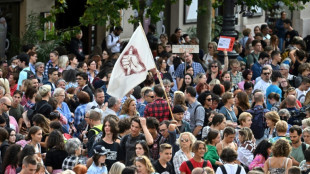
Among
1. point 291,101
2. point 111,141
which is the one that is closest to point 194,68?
point 291,101

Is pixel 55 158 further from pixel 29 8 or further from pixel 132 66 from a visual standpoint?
pixel 29 8

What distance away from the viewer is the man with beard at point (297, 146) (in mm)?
14188

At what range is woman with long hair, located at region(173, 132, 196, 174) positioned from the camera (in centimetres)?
1355

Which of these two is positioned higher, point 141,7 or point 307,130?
point 141,7

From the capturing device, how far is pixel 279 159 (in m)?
13.5

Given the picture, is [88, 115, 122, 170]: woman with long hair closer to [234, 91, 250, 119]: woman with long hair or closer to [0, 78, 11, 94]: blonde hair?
[234, 91, 250, 119]: woman with long hair

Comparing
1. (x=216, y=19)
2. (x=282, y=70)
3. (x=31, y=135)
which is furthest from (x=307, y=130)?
(x=216, y=19)

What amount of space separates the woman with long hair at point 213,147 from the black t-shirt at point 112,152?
129cm

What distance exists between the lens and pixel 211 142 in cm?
1430

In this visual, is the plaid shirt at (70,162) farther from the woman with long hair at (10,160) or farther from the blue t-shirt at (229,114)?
the blue t-shirt at (229,114)

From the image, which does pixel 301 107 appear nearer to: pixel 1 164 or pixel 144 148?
pixel 144 148

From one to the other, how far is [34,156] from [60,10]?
11.4 meters

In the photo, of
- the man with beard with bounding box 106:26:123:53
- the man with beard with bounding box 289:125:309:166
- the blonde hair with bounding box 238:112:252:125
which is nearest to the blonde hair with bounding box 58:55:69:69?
the man with beard with bounding box 106:26:123:53

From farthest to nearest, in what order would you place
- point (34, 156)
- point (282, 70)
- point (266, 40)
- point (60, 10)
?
1. point (266, 40)
2. point (60, 10)
3. point (282, 70)
4. point (34, 156)
